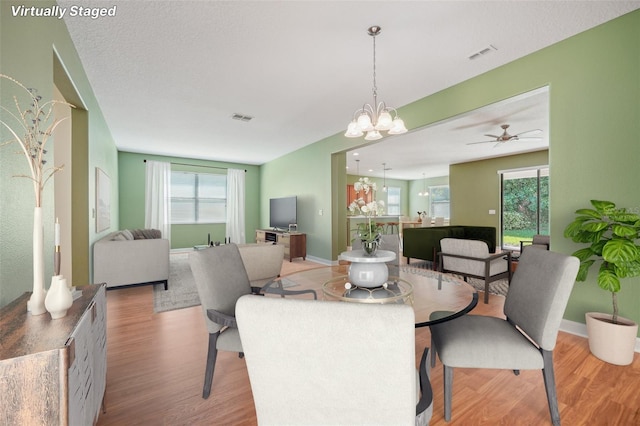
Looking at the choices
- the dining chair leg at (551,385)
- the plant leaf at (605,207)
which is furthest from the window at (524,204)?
the dining chair leg at (551,385)

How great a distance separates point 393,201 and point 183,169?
8859 millimetres

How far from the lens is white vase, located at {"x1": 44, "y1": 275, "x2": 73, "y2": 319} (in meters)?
1.03

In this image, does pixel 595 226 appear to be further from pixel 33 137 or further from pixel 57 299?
pixel 33 137

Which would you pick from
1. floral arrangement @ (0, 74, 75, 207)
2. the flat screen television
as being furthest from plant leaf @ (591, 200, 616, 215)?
the flat screen television

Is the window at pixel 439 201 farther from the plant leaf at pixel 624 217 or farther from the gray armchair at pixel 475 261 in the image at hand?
the plant leaf at pixel 624 217

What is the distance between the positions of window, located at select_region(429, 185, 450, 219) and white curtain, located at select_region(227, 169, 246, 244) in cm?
825

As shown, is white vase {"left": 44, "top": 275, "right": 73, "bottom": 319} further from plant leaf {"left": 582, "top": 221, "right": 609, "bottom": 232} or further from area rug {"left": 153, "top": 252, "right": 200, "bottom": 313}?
plant leaf {"left": 582, "top": 221, "right": 609, "bottom": 232}

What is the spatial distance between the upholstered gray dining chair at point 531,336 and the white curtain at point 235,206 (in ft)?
24.5

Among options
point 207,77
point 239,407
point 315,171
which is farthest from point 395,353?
point 315,171

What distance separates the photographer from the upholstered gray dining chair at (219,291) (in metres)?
1.65

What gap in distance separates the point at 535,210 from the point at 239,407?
27.6ft

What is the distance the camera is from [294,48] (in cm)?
268

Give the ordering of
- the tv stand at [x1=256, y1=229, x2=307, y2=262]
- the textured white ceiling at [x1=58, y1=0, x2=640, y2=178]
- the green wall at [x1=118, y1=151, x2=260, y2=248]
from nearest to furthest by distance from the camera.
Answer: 1. the textured white ceiling at [x1=58, y1=0, x2=640, y2=178]
2. the tv stand at [x1=256, y1=229, x2=307, y2=262]
3. the green wall at [x1=118, y1=151, x2=260, y2=248]

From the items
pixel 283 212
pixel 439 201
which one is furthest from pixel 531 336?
pixel 439 201
